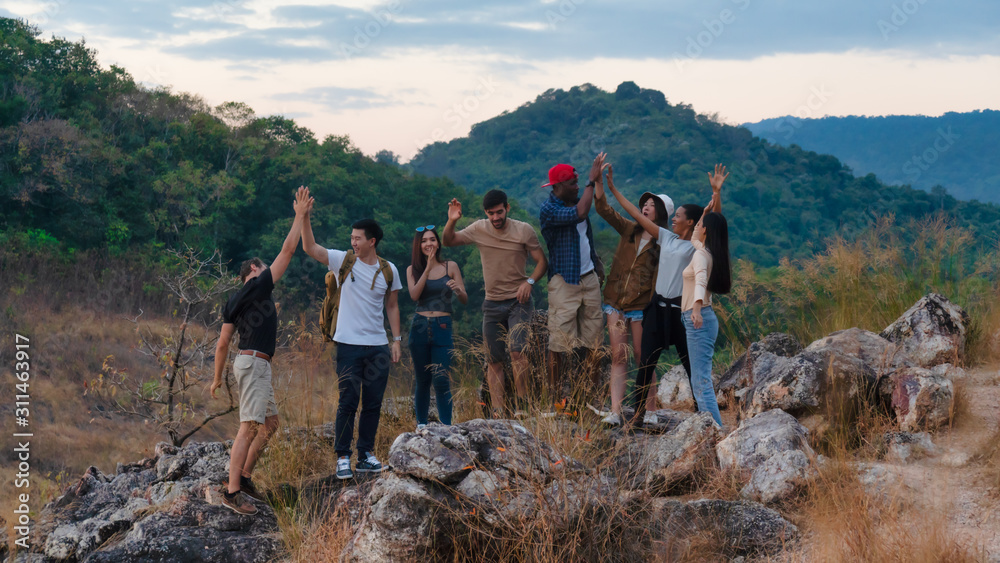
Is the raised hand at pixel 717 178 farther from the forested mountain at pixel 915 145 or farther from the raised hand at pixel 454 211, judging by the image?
the forested mountain at pixel 915 145

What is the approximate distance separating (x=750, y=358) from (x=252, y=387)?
12.2ft

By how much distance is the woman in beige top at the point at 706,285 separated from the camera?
4273 millimetres

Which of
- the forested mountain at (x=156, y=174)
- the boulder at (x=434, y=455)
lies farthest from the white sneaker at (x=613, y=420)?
the forested mountain at (x=156, y=174)

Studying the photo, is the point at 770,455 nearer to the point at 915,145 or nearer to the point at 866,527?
the point at 866,527

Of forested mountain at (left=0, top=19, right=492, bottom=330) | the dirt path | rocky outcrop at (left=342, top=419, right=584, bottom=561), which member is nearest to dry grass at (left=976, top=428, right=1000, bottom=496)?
the dirt path

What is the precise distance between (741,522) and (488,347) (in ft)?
6.70

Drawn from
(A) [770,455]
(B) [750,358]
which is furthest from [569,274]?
(B) [750,358]

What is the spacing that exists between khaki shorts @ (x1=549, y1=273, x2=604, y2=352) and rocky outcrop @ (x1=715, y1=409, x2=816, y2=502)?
1.08 meters

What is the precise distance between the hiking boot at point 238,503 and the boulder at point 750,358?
3491 mm

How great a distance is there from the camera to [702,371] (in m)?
4.36

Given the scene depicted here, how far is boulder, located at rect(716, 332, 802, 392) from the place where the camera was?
5.69m

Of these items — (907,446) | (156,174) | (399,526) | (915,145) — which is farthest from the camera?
(915,145)

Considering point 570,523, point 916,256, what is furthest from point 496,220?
point 916,256

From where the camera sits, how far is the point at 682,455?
4105 mm
